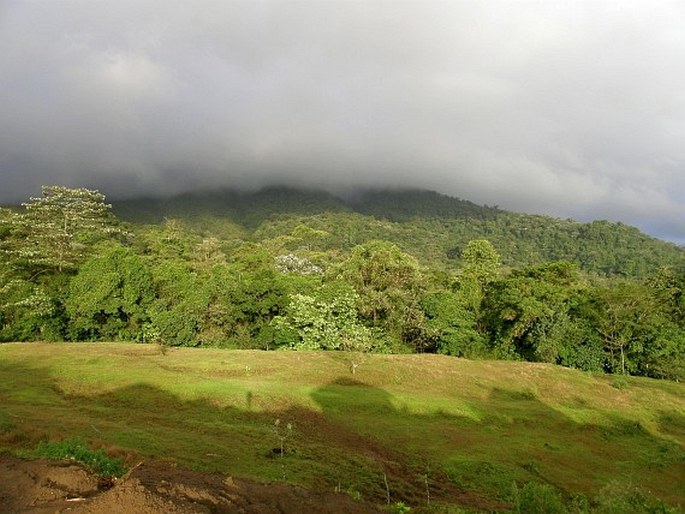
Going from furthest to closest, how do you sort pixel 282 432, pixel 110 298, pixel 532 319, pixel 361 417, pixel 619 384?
pixel 532 319 → pixel 110 298 → pixel 619 384 → pixel 361 417 → pixel 282 432

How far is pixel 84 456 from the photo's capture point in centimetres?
1717

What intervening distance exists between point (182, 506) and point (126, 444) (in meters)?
13.7

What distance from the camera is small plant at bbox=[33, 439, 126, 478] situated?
1655cm

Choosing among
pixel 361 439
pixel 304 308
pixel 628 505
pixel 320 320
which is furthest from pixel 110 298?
pixel 628 505

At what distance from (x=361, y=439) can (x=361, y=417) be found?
16.6 ft

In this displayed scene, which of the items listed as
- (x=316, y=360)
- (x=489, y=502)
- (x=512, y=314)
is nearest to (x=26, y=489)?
→ (x=489, y=502)

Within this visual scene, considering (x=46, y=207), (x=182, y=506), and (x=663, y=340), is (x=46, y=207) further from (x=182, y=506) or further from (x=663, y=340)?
(x=663, y=340)

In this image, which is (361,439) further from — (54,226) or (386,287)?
(54,226)

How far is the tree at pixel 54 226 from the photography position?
6831 centimetres

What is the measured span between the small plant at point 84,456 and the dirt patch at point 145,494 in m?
2.20

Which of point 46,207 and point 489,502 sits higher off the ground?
point 46,207

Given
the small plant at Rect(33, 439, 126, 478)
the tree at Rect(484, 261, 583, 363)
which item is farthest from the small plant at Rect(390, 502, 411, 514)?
the tree at Rect(484, 261, 583, 363)

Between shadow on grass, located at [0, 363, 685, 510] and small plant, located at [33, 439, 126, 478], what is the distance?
2.04 metres

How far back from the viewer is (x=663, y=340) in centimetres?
6619
